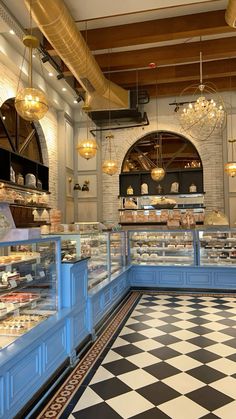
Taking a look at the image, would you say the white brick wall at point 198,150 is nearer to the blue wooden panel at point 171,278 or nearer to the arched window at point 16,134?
the arched window at point 16,134

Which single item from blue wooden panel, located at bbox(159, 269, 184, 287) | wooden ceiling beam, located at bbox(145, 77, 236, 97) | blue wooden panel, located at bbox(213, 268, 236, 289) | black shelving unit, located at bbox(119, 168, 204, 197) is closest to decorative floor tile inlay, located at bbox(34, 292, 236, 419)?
blue wooden panel, located at bbox(213, 268, 236, 289)

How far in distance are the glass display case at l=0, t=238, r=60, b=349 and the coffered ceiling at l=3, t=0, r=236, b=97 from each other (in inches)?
169

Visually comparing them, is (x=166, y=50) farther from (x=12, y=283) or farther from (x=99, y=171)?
(x=12, y=283)

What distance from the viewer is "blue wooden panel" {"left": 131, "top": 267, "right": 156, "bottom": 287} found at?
690 centimetres

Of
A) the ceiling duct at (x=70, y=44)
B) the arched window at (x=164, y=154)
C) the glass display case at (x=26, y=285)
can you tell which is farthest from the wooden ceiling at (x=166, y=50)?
the glass display case at (x=26, y=285)

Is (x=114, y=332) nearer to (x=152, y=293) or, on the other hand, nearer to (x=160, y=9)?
(x=152, y=293)

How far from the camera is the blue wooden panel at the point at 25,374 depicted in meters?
2.27

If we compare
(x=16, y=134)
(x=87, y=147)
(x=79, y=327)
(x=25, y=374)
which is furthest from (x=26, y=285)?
(x=16, y=134)

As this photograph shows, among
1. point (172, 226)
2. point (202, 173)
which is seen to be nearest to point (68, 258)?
point (172, 226)

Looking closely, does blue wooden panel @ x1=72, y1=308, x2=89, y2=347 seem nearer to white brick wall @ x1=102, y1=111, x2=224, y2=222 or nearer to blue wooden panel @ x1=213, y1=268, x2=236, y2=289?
blue wooden panel @ x1=213, y1=268, x2=236, y2=289

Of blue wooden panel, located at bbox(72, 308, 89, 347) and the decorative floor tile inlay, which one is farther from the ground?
blue wooden panel, located at bbox(72, 308, 89, 347)

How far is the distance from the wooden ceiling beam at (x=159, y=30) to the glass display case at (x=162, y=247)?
12.7 feet

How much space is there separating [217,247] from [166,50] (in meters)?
4.48

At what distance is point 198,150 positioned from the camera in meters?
10.2
